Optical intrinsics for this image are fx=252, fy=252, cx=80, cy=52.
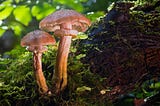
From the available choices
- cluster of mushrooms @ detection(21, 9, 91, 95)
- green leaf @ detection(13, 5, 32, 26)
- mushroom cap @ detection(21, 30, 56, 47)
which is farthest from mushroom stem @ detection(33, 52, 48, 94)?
green leaf @ detection(13, 5, 32, 26)

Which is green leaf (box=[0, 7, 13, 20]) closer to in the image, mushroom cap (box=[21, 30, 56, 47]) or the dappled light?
the dappled light

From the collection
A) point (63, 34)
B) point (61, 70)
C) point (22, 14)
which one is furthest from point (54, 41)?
point (22, 14)

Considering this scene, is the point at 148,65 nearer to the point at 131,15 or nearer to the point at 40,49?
the point at 131,15

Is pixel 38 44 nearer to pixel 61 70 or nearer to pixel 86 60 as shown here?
pixel 61 70

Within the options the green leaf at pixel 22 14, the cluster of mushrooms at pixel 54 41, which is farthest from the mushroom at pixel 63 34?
the green leaf at pixel 22 14

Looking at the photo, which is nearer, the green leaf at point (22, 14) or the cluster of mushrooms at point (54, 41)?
the cluster of mushrooms at point (54, 41)

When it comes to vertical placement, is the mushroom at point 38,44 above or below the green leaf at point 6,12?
below

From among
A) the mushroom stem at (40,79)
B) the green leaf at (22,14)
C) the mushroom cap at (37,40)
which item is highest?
the green leaf at (22,14)

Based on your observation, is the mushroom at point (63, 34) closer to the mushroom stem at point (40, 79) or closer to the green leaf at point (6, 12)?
the mushroom stem at point (40, 79)
